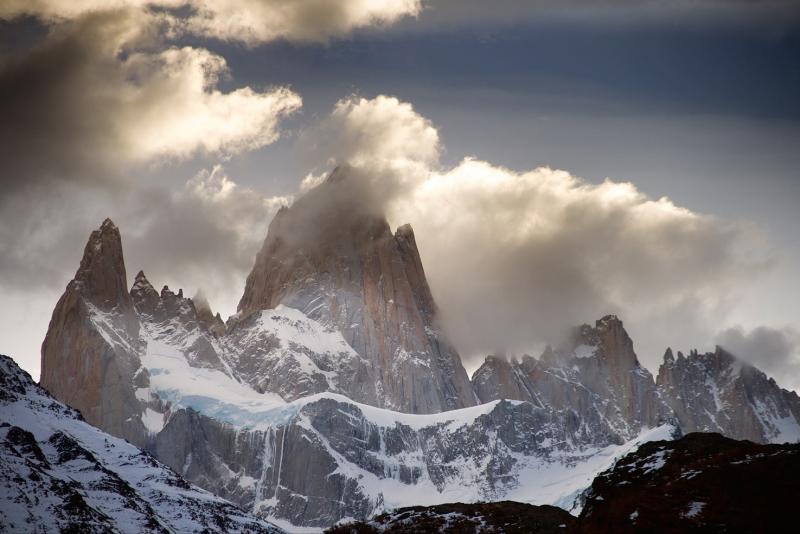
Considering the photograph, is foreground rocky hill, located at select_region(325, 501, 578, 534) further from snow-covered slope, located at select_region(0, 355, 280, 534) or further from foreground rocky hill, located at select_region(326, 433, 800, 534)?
snow-covered slope, located at select_region(0, 355, 280, 534)

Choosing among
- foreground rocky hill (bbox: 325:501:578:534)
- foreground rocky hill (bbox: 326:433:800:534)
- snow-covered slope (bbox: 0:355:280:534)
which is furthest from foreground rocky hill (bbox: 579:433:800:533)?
snow-covered slope (bbox: 0:355:280:534)

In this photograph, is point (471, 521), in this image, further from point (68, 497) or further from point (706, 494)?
point (68, 497)

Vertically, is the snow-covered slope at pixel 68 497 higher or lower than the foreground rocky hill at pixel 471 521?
higher

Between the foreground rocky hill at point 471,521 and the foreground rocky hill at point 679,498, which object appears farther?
the foreground rocky hill at point 471,521

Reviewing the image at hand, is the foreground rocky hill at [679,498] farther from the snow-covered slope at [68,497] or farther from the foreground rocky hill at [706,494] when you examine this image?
the snow-covered slope at [68,497]

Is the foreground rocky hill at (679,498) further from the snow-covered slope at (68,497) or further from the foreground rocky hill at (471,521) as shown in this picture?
the snow-covered slope at (68,497)

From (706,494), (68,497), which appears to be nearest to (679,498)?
(706,494)

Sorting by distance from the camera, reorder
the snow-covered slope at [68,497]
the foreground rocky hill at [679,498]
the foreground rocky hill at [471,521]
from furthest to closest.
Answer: the snow-covered slope at [68,497], the foreground rocky hill at [471,521], the foreground rocky hill at [679,498]

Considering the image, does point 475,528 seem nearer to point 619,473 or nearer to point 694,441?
point 619,473

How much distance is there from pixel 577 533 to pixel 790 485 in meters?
19.9

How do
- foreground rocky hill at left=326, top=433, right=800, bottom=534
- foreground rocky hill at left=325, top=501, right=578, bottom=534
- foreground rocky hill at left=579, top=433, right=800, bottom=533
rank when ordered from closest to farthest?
foreground rocky hill at left=579, top=433, right=800, bottom=533 → foreground rocky hill at left=326, top=433, right=800, bottom=534 → foreground rocky hill at left=325, top=501, right=578, bottom=534

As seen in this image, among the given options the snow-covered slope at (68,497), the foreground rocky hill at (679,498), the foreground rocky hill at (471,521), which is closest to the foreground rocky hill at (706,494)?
the foreground rocky hill at (679,498)

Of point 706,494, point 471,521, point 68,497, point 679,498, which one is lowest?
point 471,521

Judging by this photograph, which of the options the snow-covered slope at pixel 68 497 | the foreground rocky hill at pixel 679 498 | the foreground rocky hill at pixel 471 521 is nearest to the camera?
the foreground rocky hill at pixel 679 498
